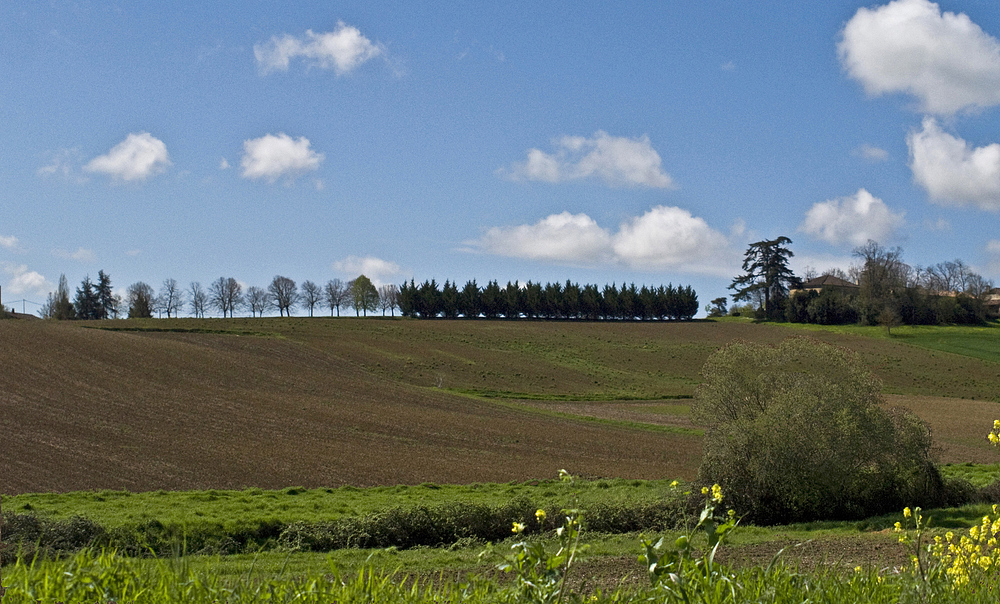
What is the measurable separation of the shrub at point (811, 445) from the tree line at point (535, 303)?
103 metres

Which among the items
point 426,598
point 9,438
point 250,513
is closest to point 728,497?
point 250,513

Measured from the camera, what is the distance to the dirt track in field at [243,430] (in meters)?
27.5

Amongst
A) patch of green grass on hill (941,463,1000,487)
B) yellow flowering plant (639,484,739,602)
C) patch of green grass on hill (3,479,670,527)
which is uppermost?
yellow flowering plant (639,484,739,602)

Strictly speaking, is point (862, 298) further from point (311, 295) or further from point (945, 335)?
point (311, 295)

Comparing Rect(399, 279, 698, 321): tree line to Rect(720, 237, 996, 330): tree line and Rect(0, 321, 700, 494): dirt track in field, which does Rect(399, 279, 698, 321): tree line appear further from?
Rect(0, 321, 700, 494): dirt track in field

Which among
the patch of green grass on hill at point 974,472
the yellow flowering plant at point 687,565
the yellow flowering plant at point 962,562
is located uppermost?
the yellow flowering plant at point 687,565

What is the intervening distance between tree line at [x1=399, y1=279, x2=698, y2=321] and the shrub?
4065 inches

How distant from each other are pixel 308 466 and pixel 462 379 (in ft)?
106

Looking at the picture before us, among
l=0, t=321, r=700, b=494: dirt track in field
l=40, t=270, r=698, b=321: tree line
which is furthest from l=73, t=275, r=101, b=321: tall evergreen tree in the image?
l=0, t=321, r=700, b=494: dirt track in field

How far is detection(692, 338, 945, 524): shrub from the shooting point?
71.1ft

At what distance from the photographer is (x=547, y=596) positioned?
14.8ft

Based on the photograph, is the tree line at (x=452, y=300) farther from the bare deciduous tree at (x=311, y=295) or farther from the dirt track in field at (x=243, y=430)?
the dirt track in field at (x=243, y=430)

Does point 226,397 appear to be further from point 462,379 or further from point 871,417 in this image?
point 871,417

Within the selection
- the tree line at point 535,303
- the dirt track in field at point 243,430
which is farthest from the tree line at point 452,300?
the dirt track in field at point 243,430
